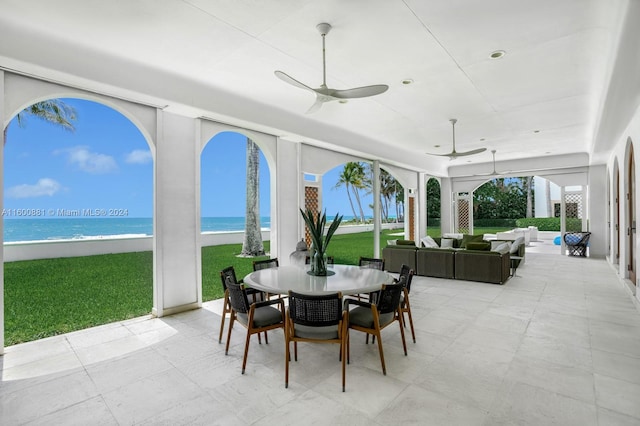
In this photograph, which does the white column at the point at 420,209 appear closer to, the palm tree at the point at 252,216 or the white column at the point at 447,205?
the white column at the point at 447,205

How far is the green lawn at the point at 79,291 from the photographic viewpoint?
174 inches

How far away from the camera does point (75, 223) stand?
27766 millimetres

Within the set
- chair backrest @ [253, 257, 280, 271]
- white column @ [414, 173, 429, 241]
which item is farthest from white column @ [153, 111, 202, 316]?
white column @ [414, 173, 429, 241]

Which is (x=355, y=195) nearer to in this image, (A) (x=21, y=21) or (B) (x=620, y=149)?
(B) (x=620, y=149)

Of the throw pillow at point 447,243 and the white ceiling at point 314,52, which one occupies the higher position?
the white ceiling at point 314,52

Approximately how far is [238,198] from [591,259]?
31785 millimetres

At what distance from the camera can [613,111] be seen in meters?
4.37

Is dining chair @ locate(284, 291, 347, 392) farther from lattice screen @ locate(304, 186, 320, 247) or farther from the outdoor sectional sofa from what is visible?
the outdoor sectional sofa

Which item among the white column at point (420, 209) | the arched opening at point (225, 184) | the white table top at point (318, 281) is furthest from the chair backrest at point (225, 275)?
the arched opening at point (225, 184)

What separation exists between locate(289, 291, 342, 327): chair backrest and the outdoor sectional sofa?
463 centimetres

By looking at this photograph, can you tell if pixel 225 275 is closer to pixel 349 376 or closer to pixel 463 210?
pixel 349 376

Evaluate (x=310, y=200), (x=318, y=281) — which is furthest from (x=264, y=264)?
(x=310, y=200)

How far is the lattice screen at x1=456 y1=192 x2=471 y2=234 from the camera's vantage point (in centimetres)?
1234

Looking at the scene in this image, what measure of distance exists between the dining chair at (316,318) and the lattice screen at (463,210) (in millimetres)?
11207
